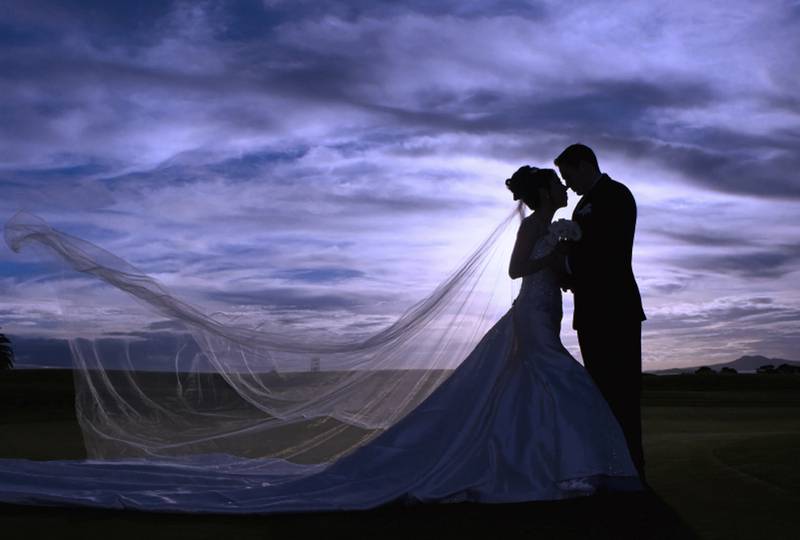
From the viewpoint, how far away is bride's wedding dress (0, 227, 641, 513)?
6.54 metres

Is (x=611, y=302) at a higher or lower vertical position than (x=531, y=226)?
lower

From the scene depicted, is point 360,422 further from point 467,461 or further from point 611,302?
point 611,302

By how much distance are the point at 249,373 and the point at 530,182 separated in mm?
3448

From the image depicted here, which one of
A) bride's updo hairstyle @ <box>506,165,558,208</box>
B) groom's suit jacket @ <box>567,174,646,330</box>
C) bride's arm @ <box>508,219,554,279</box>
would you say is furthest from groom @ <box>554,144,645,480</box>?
bride's updo hairstyle @ <box>506,165,558,208</box>

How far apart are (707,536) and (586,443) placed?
1.56m

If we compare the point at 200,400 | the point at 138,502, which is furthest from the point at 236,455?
the point at 138,502

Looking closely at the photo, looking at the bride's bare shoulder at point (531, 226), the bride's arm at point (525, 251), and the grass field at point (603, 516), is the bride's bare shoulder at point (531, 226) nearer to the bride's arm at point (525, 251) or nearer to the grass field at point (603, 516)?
the bride's arm at point (525, 251)

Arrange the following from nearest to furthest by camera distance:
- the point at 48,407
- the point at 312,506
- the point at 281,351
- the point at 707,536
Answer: the point at 707,536 → the point at 312,506 → the point at 281,351 → the point at 48,407

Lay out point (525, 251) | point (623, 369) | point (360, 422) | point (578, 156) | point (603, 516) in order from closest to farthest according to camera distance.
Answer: point (603, 516) → point (623, 369) → point (578, 156) → point (525, 251) → point (360, 422)

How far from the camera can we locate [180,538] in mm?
5340

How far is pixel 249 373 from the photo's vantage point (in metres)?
8.27

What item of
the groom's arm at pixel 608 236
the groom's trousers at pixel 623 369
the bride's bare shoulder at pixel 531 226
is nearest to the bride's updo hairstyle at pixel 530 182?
the bride's bare shoulder at pixel 531 226

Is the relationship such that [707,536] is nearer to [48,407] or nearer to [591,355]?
[591,355]

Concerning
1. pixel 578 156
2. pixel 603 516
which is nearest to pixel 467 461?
pixel 603 516
